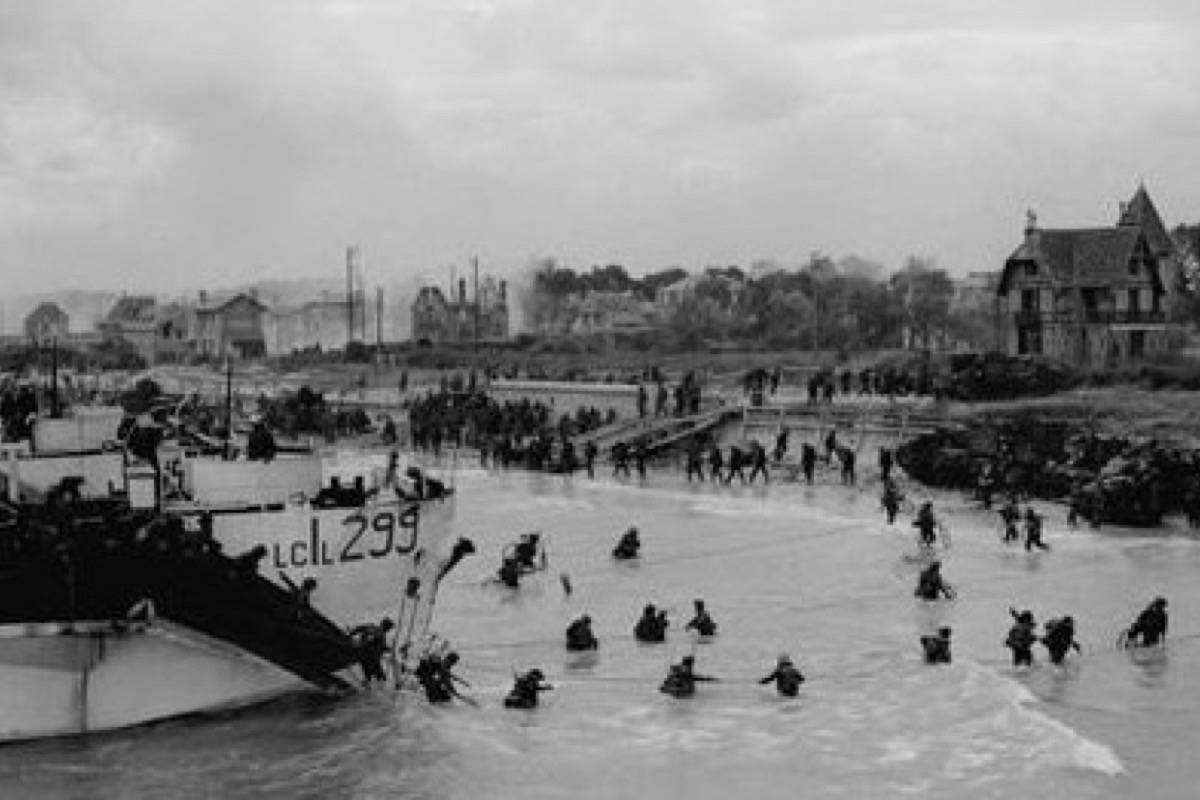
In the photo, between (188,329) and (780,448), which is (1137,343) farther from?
(188,329)

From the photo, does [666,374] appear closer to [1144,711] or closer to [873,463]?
[873,463]

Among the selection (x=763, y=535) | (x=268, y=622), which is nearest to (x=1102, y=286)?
(x=763, y=535)

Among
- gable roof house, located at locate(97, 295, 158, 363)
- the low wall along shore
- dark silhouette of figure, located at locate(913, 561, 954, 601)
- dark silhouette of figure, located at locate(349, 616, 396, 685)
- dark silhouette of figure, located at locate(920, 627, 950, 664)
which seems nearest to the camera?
dark silhouette of figure, located at locate(349, 616, 396, 685)

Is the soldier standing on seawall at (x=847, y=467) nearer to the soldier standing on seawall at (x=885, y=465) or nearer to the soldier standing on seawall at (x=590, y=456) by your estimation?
the soldier standing on seawall at (x=885, y=465)

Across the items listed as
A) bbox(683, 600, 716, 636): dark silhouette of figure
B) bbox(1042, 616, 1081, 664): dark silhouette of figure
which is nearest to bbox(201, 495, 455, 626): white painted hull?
bbox(683, 600, 716, 636): dark silhouette of figure

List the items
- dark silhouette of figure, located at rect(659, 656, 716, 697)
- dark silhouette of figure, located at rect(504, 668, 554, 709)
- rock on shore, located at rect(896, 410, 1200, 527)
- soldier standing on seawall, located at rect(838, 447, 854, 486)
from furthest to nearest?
1. soldier standing on seawall, located at rect(838, 447, 854, 486)
2. rock on shore, located at rect(896, 410, 1200, 527)
3. dark silhouette of figure, located at rect(659, 656, 716, 697)
4. dark silhouette of figure, located at rect(504, 668, 554, 709)

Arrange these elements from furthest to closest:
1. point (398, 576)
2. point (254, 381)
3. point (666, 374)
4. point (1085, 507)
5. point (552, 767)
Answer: point (254, 381) < point (666, 374) < point (1085, 507) < point (398, 576) < point (552, 767)

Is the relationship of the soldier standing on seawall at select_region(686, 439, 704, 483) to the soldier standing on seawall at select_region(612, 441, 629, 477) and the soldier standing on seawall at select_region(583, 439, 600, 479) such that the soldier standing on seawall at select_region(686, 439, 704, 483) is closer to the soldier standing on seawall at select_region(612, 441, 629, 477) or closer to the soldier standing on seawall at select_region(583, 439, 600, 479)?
the soldier standing on seawall at select_region(612, 441, 629, 477)
